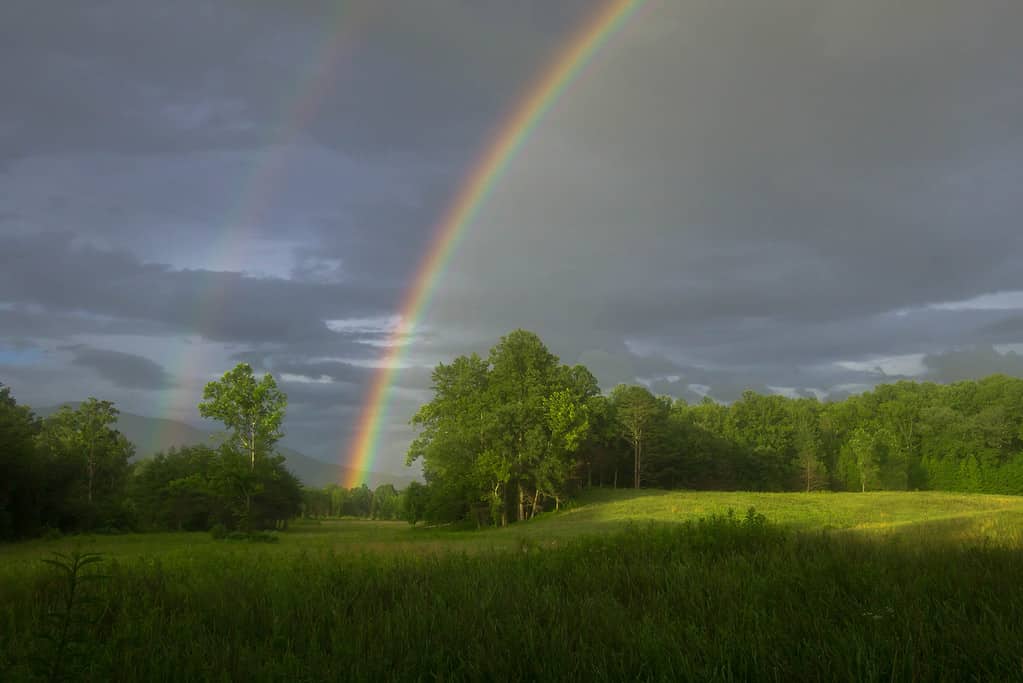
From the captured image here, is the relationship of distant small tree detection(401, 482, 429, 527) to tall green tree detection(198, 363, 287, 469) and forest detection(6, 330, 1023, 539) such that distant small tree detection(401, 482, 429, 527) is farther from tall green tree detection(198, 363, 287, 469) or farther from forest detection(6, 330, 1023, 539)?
tall green tree detection(198, 363, 287, 469)

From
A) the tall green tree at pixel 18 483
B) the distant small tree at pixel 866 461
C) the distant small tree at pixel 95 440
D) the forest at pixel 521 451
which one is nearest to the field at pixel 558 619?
the tall green tree at pixel 18 483

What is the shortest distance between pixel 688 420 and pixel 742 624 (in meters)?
118

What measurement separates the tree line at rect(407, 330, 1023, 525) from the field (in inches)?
1850

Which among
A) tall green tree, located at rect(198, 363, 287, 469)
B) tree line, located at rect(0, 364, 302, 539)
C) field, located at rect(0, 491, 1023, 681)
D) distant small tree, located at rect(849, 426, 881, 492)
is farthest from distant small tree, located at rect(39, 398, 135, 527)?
distant small tree, located at rect(849, 426, 881, 492)

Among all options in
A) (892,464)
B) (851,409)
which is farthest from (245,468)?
(851,409)

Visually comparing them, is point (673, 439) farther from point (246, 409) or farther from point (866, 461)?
point (246, 409)

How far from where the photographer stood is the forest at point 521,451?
147 feet

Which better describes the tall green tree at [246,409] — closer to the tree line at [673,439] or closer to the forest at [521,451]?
the forest at [521,451]

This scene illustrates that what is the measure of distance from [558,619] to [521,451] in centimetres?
5129

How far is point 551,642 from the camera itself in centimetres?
461

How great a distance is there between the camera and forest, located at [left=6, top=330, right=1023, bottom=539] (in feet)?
147

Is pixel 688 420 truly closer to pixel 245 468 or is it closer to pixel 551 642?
pixel 245 468

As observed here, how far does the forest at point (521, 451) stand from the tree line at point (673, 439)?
21 centimetres

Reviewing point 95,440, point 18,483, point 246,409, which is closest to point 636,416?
point 246,409
